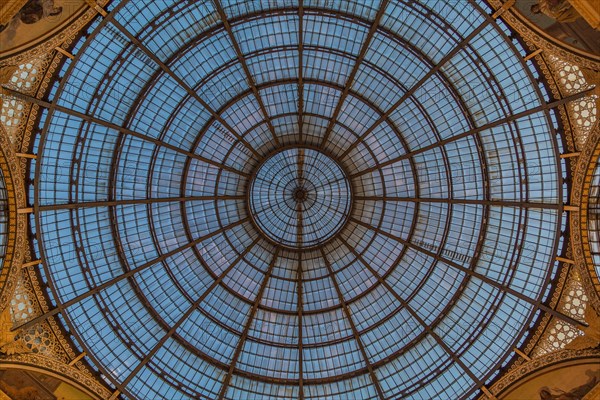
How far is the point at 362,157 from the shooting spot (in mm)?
32656

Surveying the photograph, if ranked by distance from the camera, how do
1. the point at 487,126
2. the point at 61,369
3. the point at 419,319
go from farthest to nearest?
the point at 419,319, the point at 487,126, the point at 61,369

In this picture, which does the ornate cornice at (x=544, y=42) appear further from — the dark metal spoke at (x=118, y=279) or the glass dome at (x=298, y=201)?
the dark metal spoke at (x=118, y=279)

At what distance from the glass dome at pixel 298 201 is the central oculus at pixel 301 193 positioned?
0.35 ft

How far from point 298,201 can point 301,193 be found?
0.56m

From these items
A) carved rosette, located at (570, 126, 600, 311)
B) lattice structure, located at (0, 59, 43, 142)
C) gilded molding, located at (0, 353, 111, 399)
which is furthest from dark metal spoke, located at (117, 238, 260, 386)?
carved rosette, located at (570, 126, 600, 311)

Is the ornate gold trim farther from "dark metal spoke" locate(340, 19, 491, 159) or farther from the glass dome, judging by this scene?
"dark metal spoke" locate(340, 19, 491, 159)

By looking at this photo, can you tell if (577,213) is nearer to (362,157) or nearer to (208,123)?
(362,157)

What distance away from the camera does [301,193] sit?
32469mm

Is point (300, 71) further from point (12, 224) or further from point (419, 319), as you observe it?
point (12, 224)

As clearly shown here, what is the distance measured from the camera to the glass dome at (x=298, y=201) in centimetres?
2756

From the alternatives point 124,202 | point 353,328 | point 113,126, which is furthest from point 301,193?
point 113,126

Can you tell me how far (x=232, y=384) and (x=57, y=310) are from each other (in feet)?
37.3

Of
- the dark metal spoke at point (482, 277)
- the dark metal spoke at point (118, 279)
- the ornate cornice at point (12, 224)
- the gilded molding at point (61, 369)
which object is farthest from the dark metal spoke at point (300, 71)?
the gilded molding at point (61, 369)

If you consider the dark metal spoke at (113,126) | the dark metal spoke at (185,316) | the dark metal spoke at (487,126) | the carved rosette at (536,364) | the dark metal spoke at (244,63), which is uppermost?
the dark metal spoke at (244,63)
